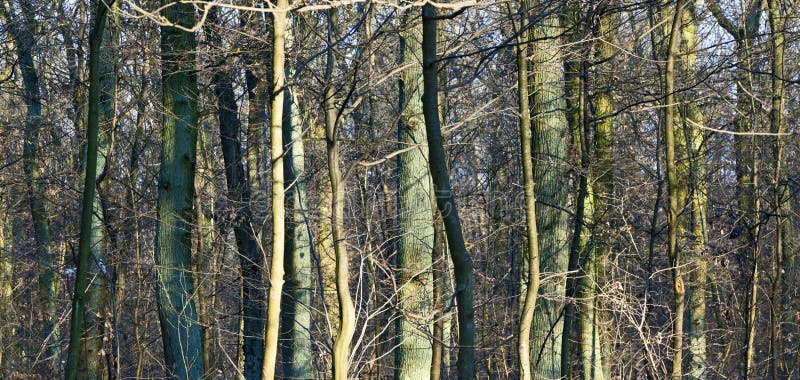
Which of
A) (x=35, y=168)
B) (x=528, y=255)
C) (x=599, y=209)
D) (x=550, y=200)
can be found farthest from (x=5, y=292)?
(x=528, y=255)

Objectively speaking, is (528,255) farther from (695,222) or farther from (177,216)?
(695,222)

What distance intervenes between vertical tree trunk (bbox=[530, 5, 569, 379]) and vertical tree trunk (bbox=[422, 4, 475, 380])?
10.9 feet

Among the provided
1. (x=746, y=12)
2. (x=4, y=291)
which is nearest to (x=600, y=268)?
(x=746, y=12)

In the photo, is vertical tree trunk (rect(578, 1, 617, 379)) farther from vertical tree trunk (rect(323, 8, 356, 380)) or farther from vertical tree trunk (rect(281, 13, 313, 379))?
vertical tree trunk (rect(323, 8, 356, 380))

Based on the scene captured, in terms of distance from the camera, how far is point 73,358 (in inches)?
151

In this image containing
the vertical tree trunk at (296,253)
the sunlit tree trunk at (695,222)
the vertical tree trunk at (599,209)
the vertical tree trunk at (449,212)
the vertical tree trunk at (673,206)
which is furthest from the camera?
the sunlit tree trunk at (695,222)

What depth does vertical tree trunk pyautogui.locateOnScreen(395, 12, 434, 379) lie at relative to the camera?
27.9 feet

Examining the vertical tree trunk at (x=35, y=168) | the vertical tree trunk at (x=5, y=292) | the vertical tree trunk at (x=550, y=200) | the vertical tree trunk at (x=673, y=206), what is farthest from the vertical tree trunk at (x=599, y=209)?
the vertical tree trunk at (x=5, y=292)

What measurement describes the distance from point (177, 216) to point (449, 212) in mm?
3864

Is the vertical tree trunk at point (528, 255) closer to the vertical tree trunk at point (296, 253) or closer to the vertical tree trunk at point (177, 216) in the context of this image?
the vertical tree trunk at point (296, 253)

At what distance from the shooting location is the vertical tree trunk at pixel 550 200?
26.5 ft

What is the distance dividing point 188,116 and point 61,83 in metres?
3.81

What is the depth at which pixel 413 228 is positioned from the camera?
871 centimetres

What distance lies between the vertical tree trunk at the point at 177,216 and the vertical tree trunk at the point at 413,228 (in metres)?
2.15
